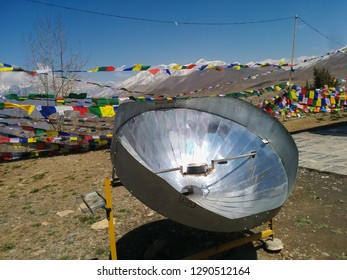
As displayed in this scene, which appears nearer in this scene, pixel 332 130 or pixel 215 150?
pixel 215 150

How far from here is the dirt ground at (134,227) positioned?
558 centimetres

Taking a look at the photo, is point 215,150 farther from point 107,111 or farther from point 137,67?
point 107,111

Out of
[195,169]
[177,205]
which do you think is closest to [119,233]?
[195,169]

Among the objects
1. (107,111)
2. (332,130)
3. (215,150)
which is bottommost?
(332,130)

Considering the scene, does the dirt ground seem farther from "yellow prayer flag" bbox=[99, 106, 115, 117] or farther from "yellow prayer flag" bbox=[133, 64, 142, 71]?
"yellow prayer flag" bbox=[133, 64, 142, 71]

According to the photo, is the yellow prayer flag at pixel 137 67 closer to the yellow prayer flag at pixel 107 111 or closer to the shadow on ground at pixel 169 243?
the yellow prayer flag at pixel 107 111

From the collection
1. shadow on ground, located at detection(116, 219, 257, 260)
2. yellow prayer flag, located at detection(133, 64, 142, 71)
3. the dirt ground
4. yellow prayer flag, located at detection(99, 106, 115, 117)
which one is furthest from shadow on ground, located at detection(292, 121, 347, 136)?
shadow on ground, located at detection(116, 219, 257, 260)

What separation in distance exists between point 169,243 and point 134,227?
3.51 feet

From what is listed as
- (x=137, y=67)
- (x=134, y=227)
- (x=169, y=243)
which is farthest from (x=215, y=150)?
(x=137, y=67)

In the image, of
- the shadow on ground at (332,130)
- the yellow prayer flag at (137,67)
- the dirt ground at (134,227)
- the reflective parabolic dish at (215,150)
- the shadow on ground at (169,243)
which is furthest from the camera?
the shadow on ground at (332,130)

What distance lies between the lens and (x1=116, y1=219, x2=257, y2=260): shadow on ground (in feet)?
16.8

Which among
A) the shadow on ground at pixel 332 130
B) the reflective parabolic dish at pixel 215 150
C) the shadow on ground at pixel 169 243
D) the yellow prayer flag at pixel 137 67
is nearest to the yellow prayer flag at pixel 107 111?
the yellow prayer flag at pixel 137 67

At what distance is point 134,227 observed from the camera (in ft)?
21.9

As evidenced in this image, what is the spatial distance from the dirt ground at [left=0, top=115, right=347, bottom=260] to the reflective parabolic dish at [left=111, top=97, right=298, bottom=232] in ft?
4.21
